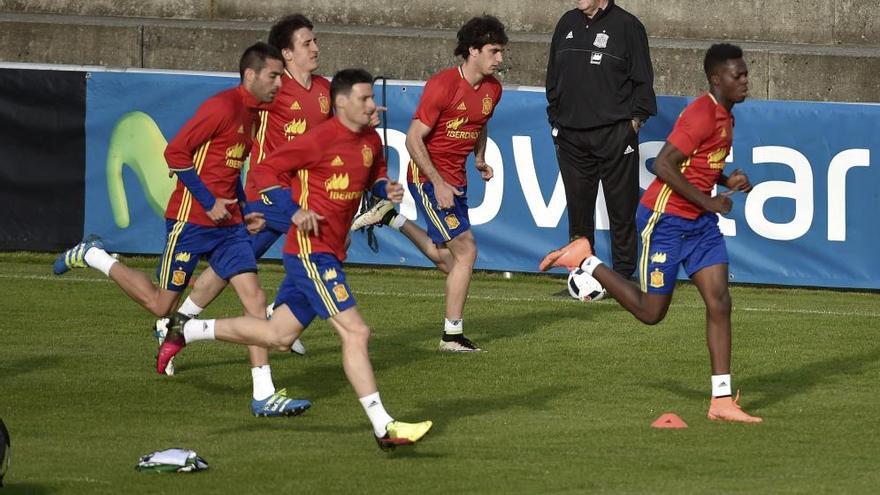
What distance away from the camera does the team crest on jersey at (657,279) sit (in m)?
10.1

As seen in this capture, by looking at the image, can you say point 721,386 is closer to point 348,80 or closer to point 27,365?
point 348,80

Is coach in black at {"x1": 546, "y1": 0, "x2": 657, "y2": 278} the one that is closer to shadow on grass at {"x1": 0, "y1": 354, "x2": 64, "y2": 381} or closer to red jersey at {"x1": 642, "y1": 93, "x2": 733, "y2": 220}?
red jersey at {"x1": 642, "y1": 93, "x2": 733, "y2": 220}

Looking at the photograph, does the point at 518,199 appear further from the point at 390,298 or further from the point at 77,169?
the point at 77,169

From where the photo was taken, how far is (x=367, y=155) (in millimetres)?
9250

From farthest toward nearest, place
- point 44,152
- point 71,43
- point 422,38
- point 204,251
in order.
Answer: point 71,43, point 422,38, point 44,152, point 204,251

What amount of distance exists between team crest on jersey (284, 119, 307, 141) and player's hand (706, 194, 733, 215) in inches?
141

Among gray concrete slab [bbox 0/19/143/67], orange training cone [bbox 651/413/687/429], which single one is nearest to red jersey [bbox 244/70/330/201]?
orange training cone [bbox 651/413/687/429]

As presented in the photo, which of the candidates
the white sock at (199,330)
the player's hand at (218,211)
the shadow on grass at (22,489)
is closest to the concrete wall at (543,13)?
the player's hand at (218,211)

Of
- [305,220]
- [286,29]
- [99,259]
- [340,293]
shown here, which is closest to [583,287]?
[286,29]

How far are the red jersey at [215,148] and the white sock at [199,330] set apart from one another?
1.13 meters

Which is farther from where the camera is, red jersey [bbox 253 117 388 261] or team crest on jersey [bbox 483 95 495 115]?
team crest on jersey [bbox 483 95 495 115]

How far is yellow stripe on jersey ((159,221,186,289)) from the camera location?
11.0m

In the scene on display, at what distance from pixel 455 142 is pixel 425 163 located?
37cm

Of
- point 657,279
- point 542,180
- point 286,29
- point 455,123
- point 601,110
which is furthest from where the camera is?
point 542,180
